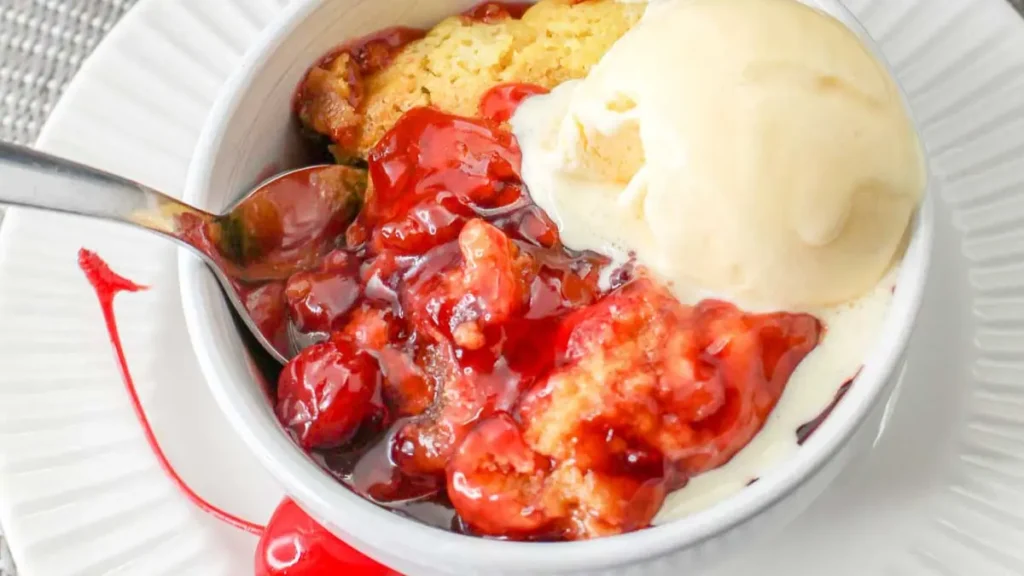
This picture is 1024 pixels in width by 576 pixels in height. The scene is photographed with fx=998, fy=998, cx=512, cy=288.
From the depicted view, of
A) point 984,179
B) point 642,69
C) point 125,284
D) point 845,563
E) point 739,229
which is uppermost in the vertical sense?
point 642,69

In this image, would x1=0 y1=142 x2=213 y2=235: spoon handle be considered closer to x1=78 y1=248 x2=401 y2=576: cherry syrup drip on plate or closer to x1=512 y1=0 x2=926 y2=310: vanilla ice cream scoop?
x1=78 y1=248 x2=401 y2=576: cherry syrup drip on plate

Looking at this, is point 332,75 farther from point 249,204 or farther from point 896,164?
point 896,164

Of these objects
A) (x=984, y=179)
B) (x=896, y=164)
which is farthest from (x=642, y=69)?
(x=984, y=179)

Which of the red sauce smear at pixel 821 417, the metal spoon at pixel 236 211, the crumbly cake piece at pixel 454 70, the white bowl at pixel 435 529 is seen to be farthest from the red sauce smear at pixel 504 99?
the red sauce smear at pixel 821 417

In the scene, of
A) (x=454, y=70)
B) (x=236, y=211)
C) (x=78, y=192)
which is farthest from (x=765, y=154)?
(x=78, y=192)

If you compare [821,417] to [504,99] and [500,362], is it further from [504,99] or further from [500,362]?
[504,99]
